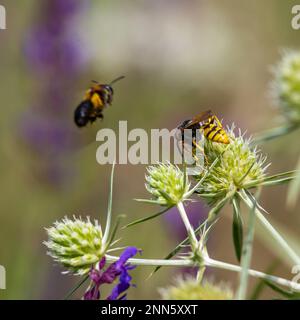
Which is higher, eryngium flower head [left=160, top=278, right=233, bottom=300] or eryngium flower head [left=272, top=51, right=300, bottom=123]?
eryngium flower head [left=272, top=51, right=300, bottom=123]

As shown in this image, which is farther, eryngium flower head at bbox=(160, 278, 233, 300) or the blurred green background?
the blurred green background

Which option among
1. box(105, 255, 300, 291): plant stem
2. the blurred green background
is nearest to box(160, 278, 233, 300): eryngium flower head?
box(105, 255, 300, 291): plant stem

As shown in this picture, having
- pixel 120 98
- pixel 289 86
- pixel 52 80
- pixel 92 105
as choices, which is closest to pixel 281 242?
pixel 289 86

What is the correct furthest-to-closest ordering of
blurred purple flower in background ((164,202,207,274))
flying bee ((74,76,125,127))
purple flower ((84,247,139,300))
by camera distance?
blurred purple flower in background ((164,202,207,274)) → flying bee ((74,76,125,127)) → purple flower ((84,247,139,300))

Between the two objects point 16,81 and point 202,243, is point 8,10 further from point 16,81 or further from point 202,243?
point 202,243

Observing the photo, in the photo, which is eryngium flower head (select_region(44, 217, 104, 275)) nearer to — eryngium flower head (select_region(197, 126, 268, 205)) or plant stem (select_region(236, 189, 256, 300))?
eryngium flower head (select_region(197, 126, 268, 205))

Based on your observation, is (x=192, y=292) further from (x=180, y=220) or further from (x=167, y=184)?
(x=180, y=220)

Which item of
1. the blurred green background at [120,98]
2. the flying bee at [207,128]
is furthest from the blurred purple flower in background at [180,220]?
the flying bee at [207,128]
